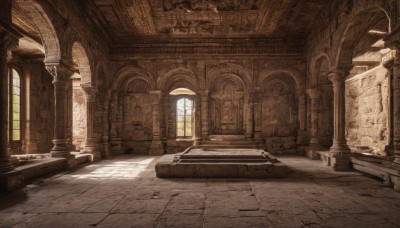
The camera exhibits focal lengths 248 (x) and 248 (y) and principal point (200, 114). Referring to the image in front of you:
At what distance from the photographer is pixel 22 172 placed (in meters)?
5.92

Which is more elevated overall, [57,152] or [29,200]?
[57,152]

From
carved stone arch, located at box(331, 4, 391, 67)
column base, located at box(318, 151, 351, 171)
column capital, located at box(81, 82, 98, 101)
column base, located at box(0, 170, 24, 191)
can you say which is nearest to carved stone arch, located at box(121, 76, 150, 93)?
column capital, located at box(81, 82, 98, 101)

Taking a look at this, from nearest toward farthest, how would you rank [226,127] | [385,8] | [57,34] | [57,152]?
[385,8] < [57,34] < [57,152] < [226,127]

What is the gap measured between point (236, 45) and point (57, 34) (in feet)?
26.2

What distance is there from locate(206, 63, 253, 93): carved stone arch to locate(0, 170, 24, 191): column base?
29.3 feet

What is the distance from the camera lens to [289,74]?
41.6 feet

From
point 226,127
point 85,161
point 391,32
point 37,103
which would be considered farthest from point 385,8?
point 37,103

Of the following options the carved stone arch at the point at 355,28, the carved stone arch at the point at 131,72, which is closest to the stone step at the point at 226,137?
the carved stone arch at the point at 131,72

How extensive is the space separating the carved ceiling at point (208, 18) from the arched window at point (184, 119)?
3.70 metres

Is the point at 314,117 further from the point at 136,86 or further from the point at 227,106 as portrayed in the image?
the point at 136,86

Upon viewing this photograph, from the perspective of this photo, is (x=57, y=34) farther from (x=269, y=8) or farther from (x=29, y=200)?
(x=269, y=8)

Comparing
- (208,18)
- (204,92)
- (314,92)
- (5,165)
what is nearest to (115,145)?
(204,92)

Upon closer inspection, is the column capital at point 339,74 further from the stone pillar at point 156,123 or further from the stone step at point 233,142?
the stone pillar at point 156,123

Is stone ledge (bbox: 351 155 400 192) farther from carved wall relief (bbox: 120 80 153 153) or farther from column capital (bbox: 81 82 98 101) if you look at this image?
column capital (bbox: 81 82 98 101)
